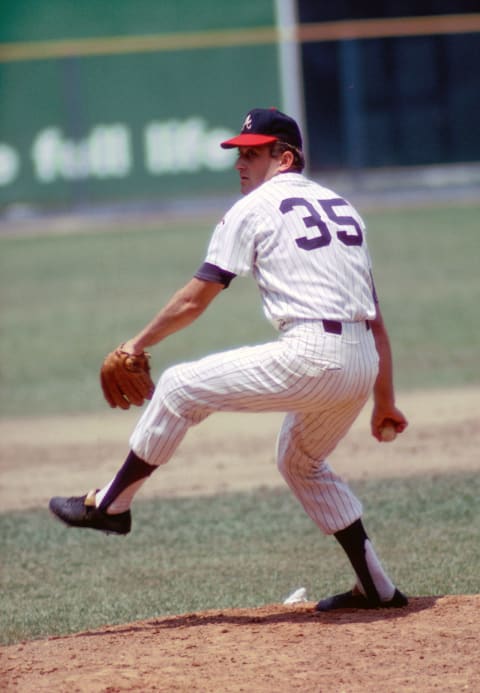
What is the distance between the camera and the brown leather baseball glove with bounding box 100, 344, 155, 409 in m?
4.37

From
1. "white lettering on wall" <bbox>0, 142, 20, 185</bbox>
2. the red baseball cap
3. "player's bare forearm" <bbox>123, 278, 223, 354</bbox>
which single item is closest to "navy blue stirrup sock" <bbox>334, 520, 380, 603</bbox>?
"player's bare forearm" <bbox>123, 278, 223, 354</bbox>

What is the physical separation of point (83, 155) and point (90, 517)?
16063 millimetres

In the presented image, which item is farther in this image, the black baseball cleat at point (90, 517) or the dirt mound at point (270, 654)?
the black baseball cleat at point (90, 517)

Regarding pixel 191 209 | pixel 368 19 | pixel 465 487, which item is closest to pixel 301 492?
pixel 465 487

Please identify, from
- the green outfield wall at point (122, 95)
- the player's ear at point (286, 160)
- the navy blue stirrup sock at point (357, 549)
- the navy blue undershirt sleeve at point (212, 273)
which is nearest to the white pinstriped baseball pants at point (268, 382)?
the navy blue undershirt sleeve at point (212, 273)

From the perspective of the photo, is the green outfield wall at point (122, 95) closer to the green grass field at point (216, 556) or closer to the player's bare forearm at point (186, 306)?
the green grass field at point (216, 556)

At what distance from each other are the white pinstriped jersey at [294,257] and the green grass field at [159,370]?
136cm

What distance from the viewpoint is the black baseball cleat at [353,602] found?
14.9 feet

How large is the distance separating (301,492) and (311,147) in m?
16.6

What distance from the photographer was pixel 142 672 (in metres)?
3.87

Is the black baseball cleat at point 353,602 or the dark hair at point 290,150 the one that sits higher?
the dark hair at point 290,150

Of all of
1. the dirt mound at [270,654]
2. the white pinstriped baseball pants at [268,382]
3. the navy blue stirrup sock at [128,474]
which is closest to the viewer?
the dirt mound at [270,654]

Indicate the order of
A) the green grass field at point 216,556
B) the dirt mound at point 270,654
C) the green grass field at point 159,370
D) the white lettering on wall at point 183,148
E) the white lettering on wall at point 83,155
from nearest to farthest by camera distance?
the dirt mound at point 270,654 < the green grass field at point 216,556 < the green grass field at point 159,370 < the white lettering on wall at point 83,155 < the white lettering on wall at point 183,148

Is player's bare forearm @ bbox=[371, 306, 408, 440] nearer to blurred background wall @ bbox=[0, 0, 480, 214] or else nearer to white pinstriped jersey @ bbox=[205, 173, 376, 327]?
white pinstriped jersey @ bbox=[205, 173, 376, 327]
